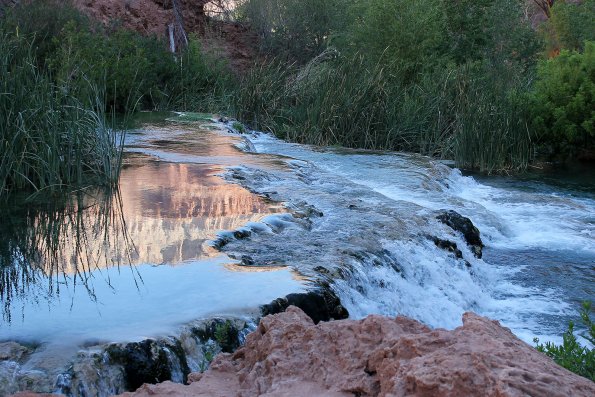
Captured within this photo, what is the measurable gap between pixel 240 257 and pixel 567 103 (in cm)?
1032

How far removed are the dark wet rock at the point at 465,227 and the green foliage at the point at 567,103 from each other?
22.3 feet

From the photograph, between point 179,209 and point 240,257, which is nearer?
point 240,257

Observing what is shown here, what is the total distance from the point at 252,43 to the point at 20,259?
71.6 ft

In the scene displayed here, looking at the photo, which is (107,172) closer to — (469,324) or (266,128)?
(469,324)

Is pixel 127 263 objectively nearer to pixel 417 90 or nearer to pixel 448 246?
pixel 448 246

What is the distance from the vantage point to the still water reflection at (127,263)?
4.13m

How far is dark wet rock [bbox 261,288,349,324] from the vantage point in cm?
447

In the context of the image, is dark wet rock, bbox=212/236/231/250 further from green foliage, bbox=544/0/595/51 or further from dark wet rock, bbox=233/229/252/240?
green foliage, bbox=544/0/595/51

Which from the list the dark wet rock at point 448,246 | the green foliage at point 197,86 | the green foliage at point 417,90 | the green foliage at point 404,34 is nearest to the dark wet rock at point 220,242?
the dark wet rock at point 448,246

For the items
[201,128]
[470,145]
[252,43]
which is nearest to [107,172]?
[201,128]

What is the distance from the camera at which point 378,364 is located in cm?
239

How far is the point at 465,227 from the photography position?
7668mm

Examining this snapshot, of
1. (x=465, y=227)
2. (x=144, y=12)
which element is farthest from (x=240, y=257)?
(x=144, y=12)

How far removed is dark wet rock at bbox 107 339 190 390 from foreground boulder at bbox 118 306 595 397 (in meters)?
0.90
